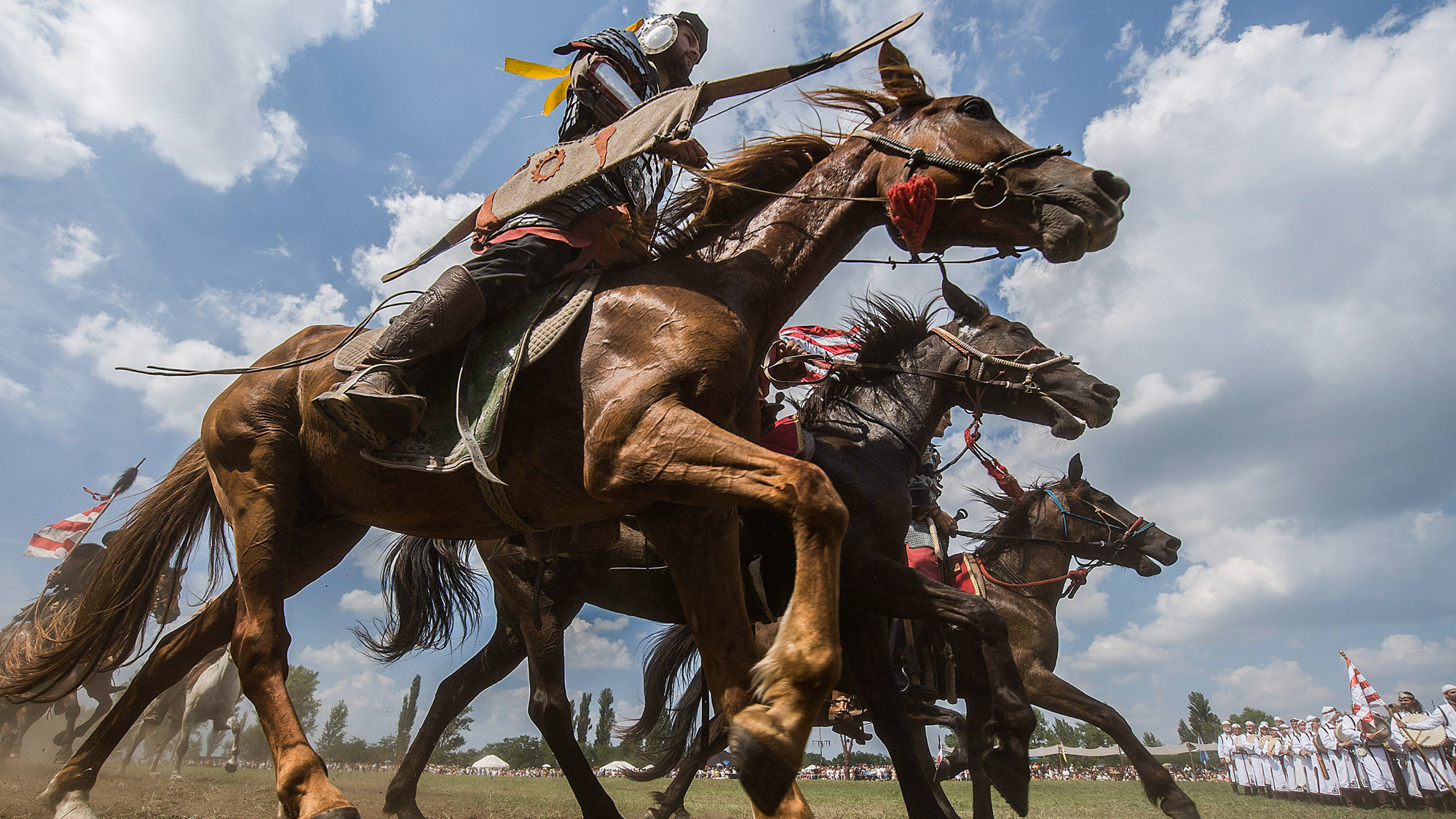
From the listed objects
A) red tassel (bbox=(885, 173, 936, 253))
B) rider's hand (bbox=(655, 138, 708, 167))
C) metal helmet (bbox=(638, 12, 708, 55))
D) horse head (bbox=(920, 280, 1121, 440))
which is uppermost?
metal helmet (bbox=(638, 12, 708, 55))

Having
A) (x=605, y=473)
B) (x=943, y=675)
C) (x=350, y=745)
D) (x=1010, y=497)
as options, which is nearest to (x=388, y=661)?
(x=943, y=675)

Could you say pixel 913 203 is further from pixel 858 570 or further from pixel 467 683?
pixel 467 683

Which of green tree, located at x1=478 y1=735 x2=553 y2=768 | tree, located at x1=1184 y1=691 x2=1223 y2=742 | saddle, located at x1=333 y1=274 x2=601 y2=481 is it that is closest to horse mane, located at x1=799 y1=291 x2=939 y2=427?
saddle, located at x1=333 y1=274 x2=601 y2=481

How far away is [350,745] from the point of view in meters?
31.0

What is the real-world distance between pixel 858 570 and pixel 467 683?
3.59m

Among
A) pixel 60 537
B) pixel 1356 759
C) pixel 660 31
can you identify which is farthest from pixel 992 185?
pixel 1356 759

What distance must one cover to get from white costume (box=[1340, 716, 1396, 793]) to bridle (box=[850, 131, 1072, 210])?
15.7 metres

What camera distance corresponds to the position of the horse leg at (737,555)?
2.12 meters

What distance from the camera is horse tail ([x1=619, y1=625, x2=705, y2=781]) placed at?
307 inches

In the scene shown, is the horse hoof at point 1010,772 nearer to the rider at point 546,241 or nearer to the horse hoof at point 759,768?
the horse hoof at point 759,768

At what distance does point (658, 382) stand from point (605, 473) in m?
0.38

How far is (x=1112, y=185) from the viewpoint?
368 cm

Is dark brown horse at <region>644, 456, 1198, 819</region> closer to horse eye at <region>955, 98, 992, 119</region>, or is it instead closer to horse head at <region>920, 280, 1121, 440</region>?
horse head at <region>920, 280, 1121, 440</region>

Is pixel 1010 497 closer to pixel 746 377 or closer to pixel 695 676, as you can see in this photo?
pixel 695 676
